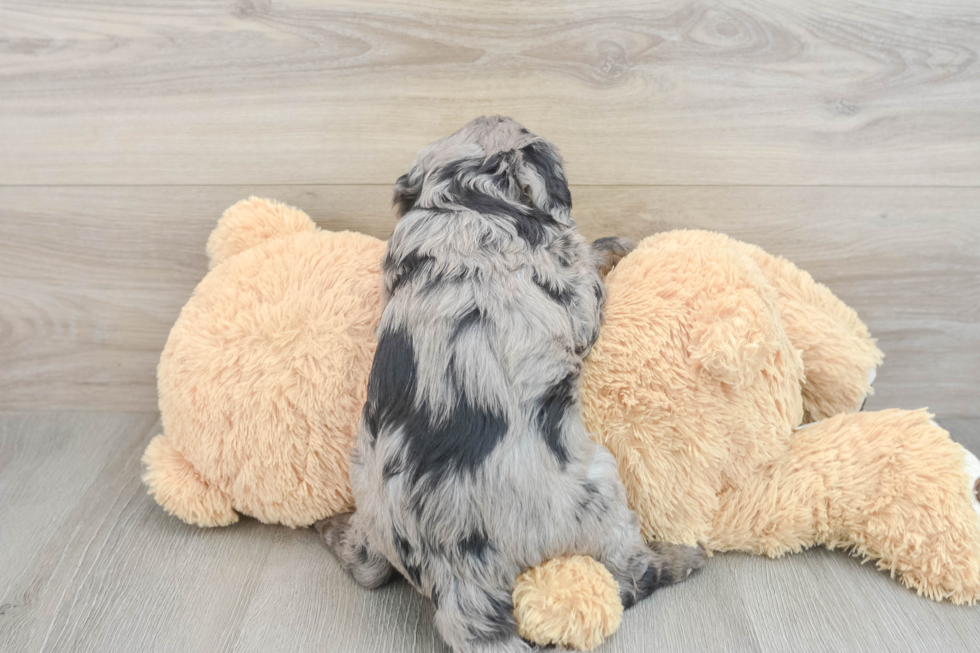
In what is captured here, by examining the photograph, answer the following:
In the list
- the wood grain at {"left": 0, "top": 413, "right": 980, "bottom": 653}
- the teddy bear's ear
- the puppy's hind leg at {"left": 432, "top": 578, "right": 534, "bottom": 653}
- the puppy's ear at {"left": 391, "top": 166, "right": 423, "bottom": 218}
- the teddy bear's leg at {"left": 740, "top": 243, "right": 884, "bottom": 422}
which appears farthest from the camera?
the teddy bear's ear

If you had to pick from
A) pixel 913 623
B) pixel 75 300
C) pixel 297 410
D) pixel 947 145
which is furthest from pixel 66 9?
pixel 913 623

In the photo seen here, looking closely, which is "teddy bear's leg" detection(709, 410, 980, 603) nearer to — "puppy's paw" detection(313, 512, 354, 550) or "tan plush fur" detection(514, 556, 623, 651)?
"tan plush fur" detection(514, 556, 623, 651)

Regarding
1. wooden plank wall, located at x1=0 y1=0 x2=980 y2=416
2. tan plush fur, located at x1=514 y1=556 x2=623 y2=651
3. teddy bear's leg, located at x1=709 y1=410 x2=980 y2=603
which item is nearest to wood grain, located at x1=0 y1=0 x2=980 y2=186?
wooden plank wall, located at x1=0 y1=0 x2=980 y2=416

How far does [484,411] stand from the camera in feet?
3.51

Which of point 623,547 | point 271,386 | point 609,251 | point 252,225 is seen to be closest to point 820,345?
point 609,251

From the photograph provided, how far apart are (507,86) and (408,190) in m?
0.40

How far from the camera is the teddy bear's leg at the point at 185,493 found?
4.62ft

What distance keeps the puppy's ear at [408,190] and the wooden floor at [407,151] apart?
299 millimetres

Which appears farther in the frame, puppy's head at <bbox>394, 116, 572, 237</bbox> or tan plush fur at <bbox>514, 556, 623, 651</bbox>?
puppy's head at <bbox>394, 116, 572, 237</bbox>

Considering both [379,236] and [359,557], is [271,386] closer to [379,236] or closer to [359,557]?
[359,557]

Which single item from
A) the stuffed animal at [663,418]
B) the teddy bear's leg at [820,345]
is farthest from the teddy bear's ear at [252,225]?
the teddy bear's leg at [820,345]

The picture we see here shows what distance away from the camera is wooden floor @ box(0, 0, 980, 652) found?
4.73ft

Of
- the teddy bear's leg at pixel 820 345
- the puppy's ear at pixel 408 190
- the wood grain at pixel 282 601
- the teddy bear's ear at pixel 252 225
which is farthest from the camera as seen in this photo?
the teddy bear's ear at pixel 252 225

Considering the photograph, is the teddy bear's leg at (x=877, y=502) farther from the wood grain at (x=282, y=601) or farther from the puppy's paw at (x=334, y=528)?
the puppy's paw at (x=334, y=528)
